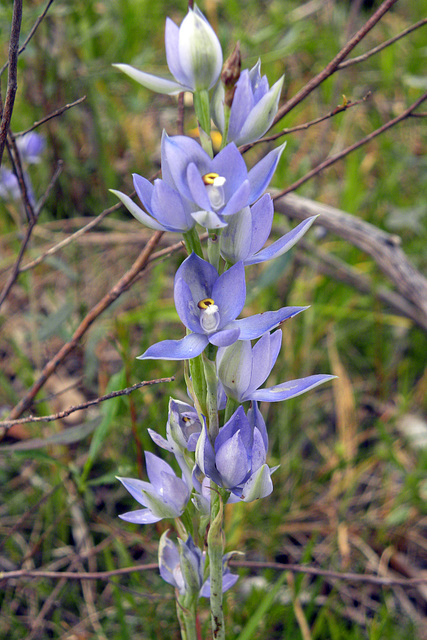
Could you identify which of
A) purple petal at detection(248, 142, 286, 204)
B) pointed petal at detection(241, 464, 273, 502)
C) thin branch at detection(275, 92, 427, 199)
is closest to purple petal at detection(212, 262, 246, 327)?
purple petal at detection(248, 142, 286, 204)

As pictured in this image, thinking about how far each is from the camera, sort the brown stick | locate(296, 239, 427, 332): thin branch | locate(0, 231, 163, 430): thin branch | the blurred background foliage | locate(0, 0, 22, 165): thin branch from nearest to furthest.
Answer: locate(0, 0, 22, 165): thin branch
locate(0, 231, 163, 430): thin branch
the blurred background foliage
the brown stick
locate(296, 239, 427, 332): thin branch

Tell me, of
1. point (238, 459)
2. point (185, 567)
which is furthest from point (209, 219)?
point (185, 567)

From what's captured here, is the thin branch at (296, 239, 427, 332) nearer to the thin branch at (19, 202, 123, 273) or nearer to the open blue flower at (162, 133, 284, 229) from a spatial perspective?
the thin branch at (19, 202, 123, 273)

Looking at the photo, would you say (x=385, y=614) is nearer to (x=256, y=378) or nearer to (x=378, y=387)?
(x=256, y=378)

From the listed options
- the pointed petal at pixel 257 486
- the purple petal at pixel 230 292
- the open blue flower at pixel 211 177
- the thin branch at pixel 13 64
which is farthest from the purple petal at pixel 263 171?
the thin branch at pixel 13 64

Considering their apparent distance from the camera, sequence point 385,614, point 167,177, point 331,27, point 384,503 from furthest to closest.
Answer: point 331,27, point 384,503, point 385,614, point 167,177

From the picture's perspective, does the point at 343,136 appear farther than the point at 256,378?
Yes

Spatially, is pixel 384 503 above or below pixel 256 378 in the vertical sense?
below

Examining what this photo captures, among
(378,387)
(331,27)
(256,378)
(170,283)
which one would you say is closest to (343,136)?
(331,27)
